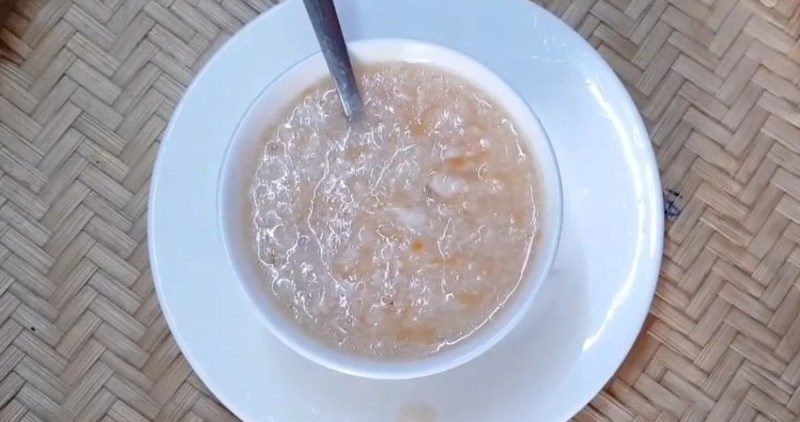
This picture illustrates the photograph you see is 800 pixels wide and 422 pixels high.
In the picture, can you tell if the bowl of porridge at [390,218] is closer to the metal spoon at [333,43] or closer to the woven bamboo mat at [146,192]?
the metal spoon at [333,43]

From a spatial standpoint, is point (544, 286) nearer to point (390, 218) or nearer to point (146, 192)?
point (390, 218)

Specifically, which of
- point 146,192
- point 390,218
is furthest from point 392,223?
point 146,192

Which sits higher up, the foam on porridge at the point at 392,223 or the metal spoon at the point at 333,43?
the metal spoon at the point at 333,43

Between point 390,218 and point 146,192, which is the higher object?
point 390,218

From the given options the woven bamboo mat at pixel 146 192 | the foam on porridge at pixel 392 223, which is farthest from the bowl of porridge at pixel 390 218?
the woven bamboo mat at pixel 146 192

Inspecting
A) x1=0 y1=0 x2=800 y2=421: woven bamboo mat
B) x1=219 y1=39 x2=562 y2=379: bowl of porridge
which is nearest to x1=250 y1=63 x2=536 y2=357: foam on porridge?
x1=219 y1=39 x2=562 y2=379: bowl of porridge

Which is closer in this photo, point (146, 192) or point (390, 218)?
point (390, 218)
